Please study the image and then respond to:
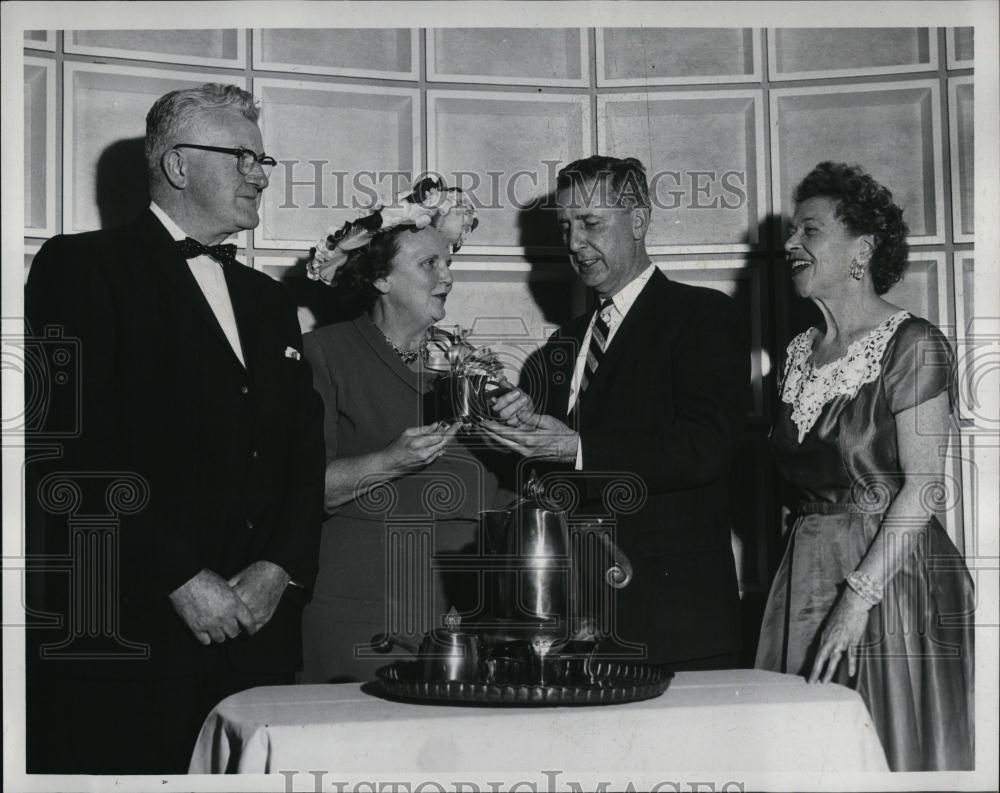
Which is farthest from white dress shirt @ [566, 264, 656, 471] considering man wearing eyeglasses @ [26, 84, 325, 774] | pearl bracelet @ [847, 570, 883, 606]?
pearl bracelet @ [847, 570, 883, 606]

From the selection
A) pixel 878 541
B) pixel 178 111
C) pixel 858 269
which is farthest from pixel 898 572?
pixel 178 111

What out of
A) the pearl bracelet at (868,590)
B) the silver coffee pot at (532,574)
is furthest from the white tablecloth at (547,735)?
the pearl bracelet at (868,590)

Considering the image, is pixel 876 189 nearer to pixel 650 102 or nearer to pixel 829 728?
pixel 650 102

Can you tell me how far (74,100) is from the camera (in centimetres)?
328

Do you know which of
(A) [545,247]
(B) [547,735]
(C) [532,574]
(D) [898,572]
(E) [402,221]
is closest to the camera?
(B) [547,735]

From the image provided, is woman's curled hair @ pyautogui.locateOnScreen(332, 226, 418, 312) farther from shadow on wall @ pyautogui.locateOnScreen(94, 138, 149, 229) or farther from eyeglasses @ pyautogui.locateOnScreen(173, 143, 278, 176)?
shadow on wall @ pyautogui.locateOnScreen(94, 138, 149, 229)

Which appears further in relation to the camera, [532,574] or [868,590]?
[868,590]

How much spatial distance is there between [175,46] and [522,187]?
105 centimetres

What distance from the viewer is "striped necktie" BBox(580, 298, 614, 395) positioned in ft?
10.2

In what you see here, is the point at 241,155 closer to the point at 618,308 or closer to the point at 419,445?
the point at 419,445

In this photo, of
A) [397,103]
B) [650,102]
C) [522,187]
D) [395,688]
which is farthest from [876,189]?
[395,688]

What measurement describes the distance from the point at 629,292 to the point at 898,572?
3.09 ft

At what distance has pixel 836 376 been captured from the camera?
9.55ft

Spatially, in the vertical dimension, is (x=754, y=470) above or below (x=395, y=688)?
above
